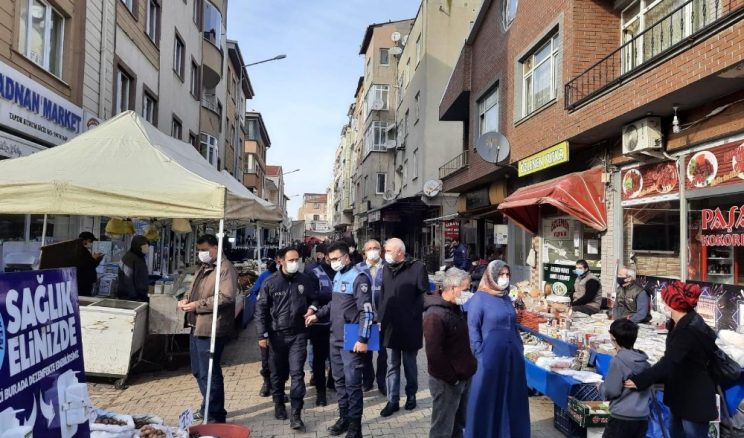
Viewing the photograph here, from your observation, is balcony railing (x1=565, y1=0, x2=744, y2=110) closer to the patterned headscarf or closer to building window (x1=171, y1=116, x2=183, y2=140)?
the patterned headscarf

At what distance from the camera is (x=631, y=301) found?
317 inches

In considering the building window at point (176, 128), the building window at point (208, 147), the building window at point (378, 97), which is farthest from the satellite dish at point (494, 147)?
the building window at point (378, 97)

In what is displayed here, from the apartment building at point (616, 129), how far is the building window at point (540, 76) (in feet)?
0.13

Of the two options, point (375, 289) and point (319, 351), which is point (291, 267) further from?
point (319, 351)

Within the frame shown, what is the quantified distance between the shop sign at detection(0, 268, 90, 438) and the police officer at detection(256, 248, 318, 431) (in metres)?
2.37

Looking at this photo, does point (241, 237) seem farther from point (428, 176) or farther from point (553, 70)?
point (553, 70)

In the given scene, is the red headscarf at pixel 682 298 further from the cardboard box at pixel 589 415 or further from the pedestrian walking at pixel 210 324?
the pedestrian walking at pixel 210 324

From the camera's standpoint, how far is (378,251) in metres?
6.41

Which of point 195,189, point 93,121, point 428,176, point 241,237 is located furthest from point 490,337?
point 241,237

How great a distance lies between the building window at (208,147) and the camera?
22.0 metres

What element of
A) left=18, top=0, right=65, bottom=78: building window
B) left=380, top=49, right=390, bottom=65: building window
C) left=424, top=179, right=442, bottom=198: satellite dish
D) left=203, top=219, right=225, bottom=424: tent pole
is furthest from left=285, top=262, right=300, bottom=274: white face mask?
left=380, top=49, right=390, bottom=65: building window

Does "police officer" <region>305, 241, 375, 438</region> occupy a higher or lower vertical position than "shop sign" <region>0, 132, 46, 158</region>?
lower

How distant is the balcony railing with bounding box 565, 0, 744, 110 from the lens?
695cm

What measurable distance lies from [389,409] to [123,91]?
11.5 m
